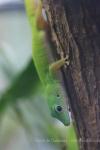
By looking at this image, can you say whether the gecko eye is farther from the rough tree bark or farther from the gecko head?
the rough tree bark

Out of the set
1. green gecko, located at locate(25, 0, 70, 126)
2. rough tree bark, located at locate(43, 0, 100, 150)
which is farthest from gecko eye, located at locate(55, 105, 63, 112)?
rough tree bark, located at locate(43, 0, 100, 150)

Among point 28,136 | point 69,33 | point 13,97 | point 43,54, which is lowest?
point 28,136

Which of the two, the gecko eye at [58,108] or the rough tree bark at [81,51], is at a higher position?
the rough tree bark at [81,51]

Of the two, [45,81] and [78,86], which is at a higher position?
[78,86]

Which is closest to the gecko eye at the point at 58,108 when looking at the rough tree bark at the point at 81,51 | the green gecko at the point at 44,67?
the green gecko at the point at 44,67

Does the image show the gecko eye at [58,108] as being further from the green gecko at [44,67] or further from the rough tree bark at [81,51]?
the rough tree bark at [81,51]

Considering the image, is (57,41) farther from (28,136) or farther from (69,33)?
(28,136)

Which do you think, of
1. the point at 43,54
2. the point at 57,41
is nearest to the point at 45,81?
the point at 43,54

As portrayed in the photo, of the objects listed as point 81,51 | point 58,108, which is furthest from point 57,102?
point 81,51
